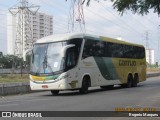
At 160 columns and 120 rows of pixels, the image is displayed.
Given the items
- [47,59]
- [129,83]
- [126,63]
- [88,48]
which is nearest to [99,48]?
[88,48]

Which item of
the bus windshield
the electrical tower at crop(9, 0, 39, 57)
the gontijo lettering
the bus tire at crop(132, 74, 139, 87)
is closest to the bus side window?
the bus windshield

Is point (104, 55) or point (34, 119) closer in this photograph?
point (34, 119)

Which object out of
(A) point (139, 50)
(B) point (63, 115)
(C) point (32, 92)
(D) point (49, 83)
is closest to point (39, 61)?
(D) point (49, 83)

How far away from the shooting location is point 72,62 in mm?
23891

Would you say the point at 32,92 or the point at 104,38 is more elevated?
the point at 104,38

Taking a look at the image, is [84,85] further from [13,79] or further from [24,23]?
[24,23]

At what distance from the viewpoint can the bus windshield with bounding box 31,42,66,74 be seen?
23297mm

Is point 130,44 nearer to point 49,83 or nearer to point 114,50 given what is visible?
point 114,50

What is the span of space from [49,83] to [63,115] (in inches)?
374

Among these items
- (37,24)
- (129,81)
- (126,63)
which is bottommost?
(129,81)

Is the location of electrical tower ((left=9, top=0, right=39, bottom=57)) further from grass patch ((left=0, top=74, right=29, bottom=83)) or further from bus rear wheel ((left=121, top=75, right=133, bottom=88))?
bus rear wheel ((left=121, top=75, right=133, bottom=88))

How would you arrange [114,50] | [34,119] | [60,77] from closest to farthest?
[34,119] < [60,77] < [114,50]

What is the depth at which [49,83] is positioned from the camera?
23.3 metres

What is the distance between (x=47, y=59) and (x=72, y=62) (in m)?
1.42
